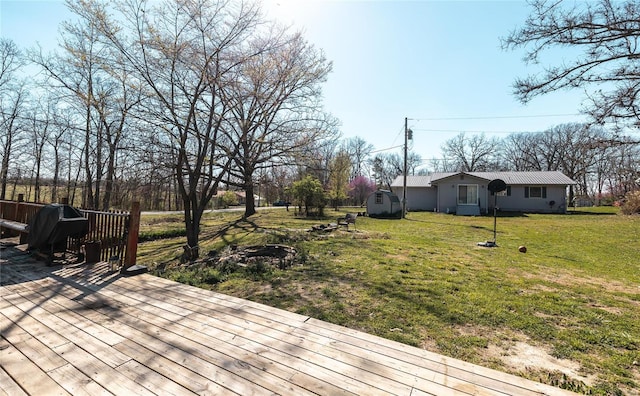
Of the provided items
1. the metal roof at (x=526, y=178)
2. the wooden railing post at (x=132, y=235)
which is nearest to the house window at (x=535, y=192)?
the metal roof at (x=526, y=178)

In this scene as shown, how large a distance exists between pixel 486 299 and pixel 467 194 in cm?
1815

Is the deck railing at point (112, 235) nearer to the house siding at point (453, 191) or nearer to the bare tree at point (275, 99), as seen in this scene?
the bare tree at point (275, 99)

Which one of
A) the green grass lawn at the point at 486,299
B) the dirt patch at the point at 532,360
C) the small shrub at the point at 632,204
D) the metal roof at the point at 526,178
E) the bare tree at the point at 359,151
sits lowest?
the dirt patch at the point at 532,360

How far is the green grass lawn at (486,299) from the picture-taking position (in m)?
2.39

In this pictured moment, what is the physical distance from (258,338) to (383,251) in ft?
16.5

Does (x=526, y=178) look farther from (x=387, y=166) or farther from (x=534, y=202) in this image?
(x=387, y=166)

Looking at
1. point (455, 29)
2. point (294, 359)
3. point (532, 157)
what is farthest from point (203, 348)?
point (532, 157)

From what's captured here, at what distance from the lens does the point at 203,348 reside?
7.20 ft

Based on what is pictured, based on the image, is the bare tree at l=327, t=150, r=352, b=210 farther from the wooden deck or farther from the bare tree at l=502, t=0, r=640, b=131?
the wooden deck

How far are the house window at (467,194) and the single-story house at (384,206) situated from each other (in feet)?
15.4

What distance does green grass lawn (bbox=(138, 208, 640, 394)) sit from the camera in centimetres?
239

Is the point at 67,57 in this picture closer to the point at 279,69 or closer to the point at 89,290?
the point at 279,69

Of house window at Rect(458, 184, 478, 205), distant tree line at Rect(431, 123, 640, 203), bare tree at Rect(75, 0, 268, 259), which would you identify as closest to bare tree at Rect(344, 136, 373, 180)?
distant tree line at Rect(431, 123, 640, 203)

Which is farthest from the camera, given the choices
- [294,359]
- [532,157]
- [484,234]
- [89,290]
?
[532,157]
